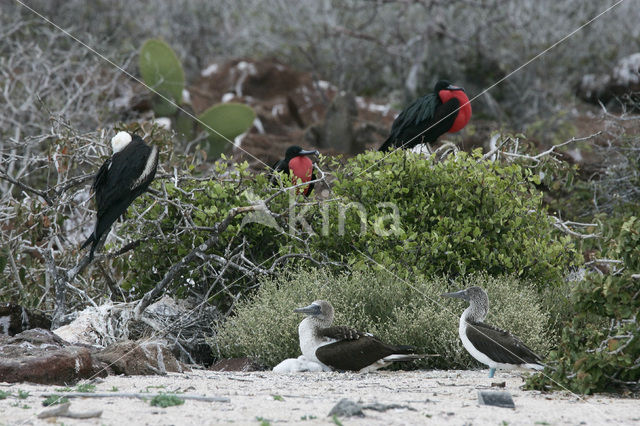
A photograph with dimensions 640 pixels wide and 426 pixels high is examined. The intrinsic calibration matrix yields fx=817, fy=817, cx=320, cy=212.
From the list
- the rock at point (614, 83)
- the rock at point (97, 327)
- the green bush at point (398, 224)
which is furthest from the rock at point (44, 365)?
the rock at point (614, 83)

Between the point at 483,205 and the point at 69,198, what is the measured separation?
9.18ft

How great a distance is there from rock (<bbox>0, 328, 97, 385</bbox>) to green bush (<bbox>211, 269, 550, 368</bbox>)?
3.72 ft

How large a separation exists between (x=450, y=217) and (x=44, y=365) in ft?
8.86

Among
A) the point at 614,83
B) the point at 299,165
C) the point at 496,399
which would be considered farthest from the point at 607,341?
the point at 614,83

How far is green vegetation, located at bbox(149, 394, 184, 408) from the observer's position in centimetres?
300

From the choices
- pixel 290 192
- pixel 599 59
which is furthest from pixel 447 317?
pixel 599 59

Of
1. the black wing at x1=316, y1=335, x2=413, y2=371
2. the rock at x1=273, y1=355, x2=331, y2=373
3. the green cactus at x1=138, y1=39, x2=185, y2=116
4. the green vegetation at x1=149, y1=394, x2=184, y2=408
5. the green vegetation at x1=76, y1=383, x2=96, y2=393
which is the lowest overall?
the rock at x1=273, y1=355, x2=331, y2=373

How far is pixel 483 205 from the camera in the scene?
533cm

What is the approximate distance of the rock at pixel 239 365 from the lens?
4.55 meters

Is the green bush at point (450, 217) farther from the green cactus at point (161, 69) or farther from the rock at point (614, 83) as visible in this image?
the rock at point (614, 83)

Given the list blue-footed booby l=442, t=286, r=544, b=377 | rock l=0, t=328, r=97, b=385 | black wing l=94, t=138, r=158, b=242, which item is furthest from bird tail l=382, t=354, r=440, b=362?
black wing l=94, t=138, r=158, b=242

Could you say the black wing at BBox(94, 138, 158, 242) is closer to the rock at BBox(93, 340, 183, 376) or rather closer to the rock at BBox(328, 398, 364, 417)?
the rock at BBox(93, 340, 183, 376)

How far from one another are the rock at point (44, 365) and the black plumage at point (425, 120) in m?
3.66

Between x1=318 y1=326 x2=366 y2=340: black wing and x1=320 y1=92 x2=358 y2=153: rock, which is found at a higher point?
x1=320 y1=92 x2=358 y2=153: rock
